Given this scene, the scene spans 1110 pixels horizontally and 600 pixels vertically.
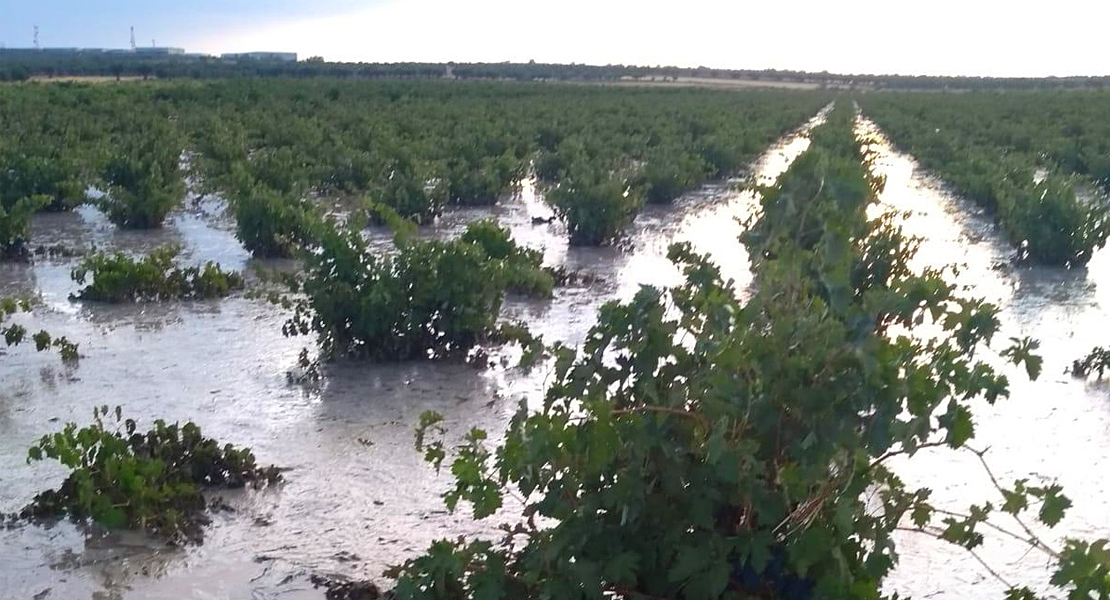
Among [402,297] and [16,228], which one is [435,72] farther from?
[402,297]

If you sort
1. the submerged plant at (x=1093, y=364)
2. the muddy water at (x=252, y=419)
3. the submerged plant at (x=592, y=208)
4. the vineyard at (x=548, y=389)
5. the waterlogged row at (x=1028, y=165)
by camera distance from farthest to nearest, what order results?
the submerged plant at (x=592, y=208)
the waterlogged row at (x=1028, y=165)
the submerged plant at (x=1093, y=364)
the muddy water at (x=252, y=419)
the vineyard at (x=548, y=389)

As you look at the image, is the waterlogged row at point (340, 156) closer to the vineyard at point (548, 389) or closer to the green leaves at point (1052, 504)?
the vineyard at point (548, 389)

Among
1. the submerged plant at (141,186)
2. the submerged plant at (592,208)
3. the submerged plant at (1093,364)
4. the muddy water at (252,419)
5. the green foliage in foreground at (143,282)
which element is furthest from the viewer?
the submerged plant at (141,186)

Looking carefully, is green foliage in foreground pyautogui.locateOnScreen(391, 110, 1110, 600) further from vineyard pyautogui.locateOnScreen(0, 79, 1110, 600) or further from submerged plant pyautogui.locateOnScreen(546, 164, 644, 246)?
submerged plant pyautogui.locateOnScreen(546, 164, 644, 246)

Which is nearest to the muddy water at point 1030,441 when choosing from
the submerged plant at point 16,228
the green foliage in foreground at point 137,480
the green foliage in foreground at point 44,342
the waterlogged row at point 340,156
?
the green foliage in foreground at point 137,480

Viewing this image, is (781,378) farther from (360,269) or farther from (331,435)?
(360,269)

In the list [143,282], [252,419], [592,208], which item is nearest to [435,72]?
[592,208]

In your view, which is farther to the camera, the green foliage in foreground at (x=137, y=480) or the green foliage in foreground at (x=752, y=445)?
the green foliage in foreground at (x=137, y=480)

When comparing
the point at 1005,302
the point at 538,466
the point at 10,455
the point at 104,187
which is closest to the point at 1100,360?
the point at 1005,302
